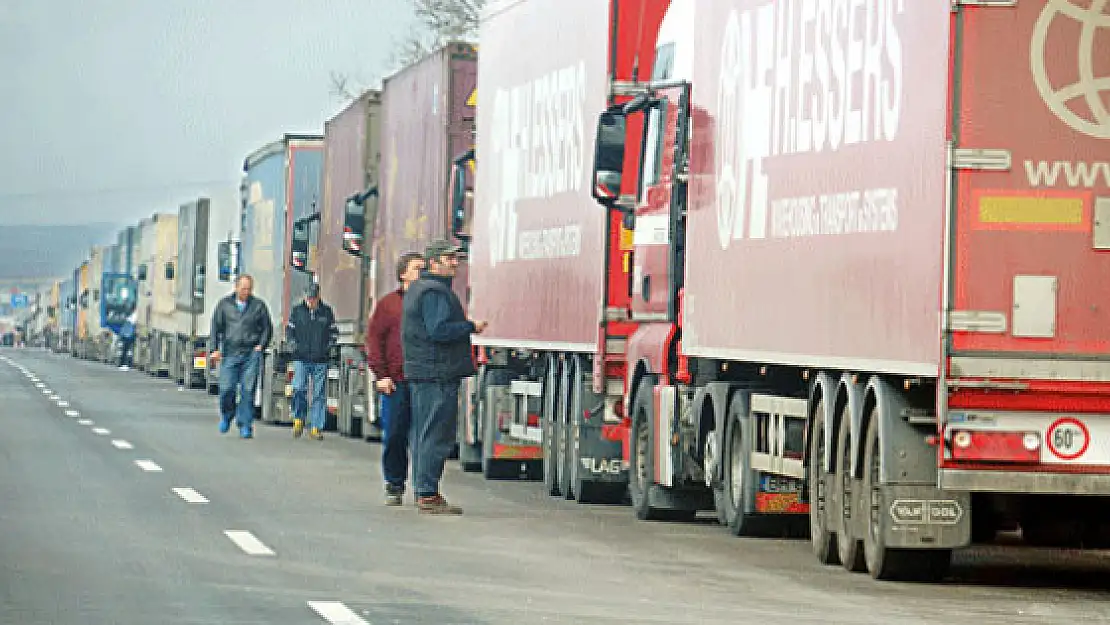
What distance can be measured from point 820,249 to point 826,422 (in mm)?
875

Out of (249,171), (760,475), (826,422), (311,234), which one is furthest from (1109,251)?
(249,171)

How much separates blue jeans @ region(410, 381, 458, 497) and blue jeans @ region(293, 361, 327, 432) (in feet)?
40.3

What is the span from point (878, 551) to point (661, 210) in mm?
5103

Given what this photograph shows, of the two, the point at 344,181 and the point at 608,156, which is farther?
the point at 344,181

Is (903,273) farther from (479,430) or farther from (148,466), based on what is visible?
(148,466)

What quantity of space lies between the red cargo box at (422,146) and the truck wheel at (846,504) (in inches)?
449

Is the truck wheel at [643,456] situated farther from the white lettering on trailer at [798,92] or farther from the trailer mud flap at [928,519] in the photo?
the trailer mud flap at [928,519]

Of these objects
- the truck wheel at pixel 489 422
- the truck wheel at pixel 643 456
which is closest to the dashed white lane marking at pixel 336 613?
the truck wheel at pixel 643 456

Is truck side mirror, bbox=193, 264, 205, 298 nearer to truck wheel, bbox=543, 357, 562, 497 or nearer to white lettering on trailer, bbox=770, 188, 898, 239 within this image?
truck wheel, bbox=543, 357, 562, 497

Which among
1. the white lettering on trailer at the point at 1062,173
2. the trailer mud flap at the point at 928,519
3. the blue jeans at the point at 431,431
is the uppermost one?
the white lettering on trailer at the point at 1062,173

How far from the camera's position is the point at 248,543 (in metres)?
14.5

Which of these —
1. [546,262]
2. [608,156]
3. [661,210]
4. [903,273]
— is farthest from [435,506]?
[903,273]

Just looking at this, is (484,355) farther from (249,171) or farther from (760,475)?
(249,171)

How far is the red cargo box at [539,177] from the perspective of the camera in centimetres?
1905
